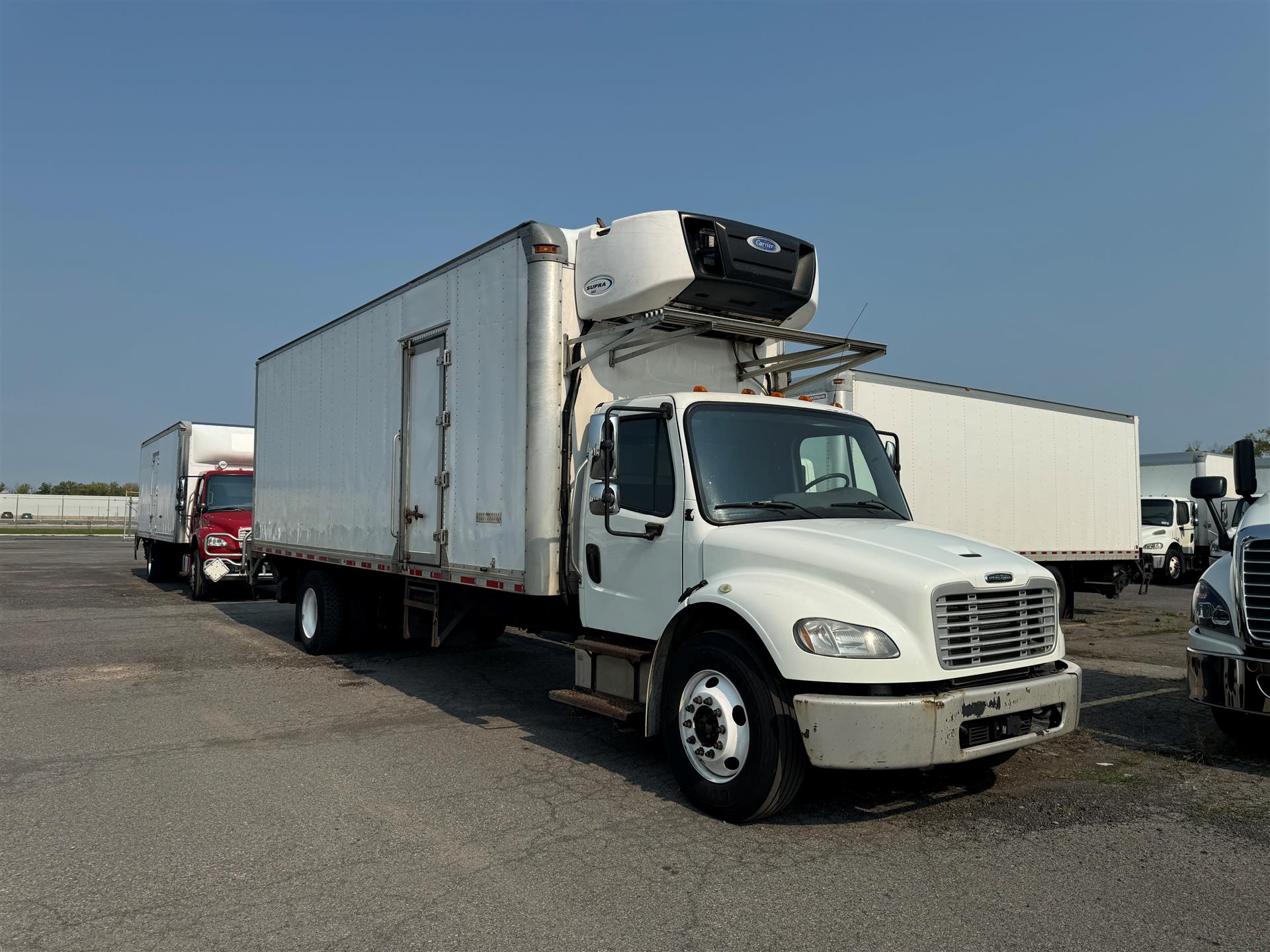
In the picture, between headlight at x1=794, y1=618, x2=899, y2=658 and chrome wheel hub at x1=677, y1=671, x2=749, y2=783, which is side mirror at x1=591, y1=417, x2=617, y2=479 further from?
headlight at x1=794, y1=618, x2=899, y2=658

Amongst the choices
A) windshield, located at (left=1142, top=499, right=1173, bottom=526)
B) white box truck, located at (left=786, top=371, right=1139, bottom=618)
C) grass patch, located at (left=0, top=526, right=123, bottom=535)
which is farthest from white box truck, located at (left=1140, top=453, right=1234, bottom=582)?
grass patch, located at (left=0, top=526, right=123, bottom=535)

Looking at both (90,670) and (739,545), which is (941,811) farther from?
(90,670)

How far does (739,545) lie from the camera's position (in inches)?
207

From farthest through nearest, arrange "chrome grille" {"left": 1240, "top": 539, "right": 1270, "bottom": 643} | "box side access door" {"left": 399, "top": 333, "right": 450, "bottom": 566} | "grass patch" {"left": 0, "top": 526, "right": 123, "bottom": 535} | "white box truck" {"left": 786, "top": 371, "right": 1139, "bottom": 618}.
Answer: "grass patch" {"left": 0, "top": 526, "right": 123, "bottom": 535}, "white box truck" {"left": 786, "top": 371, "right": 1139, "bottom": 618}, "box side access door" {"left": 399, "top": 333, "right": 450, "bottom": 566}, "chrome grille" {"left": 1240, "top": 539, "right": 1270, "bottom": 643}

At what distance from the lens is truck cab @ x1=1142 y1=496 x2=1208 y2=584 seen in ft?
80.3

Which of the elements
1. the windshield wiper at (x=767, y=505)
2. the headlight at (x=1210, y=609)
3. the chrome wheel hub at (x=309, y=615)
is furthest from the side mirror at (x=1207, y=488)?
the chrome wheel hub at (x=309, y=615)

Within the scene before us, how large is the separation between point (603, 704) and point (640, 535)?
3.62 ft

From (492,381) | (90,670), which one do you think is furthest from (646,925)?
(90,670)

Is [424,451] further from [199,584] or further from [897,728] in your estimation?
[199,584]

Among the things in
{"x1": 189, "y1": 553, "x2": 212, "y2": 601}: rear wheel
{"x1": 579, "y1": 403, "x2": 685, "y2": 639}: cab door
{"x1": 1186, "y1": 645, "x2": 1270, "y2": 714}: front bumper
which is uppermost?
{"x1": 579, "y1": 403, "x2": 685, "y2": 639}: cab door

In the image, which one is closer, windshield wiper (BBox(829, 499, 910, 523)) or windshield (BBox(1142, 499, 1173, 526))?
windshield wiper (BBox(829, 499, 910, 523))

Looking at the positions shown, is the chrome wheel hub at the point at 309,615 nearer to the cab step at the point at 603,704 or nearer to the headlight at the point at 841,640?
the cab step at the point at 603,704

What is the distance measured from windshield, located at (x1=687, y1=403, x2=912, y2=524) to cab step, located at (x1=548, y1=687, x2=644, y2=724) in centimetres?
130

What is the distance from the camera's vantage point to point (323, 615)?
10719mm
